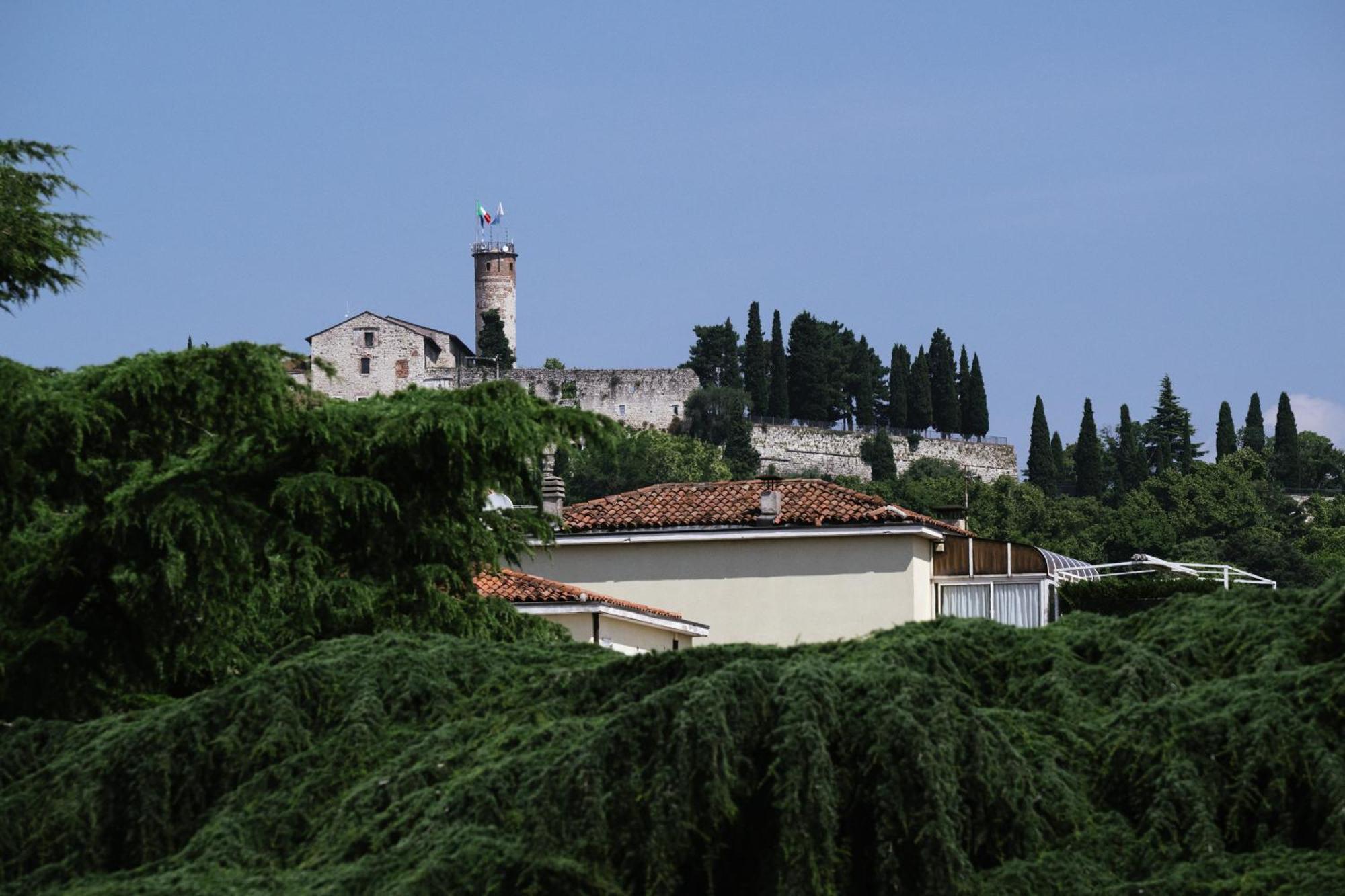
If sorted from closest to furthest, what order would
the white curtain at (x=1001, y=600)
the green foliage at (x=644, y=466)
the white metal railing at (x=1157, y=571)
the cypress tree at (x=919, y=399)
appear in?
the white metal railing at (x=1157, y=571), the white curtain at (x=1001, y=600), the green foliage at (x=644, y=466), the cypress tree at (x=919, y=399)

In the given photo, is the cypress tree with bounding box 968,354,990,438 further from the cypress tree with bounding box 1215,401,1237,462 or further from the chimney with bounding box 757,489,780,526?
the chimney with bounding box 757,489,780,526

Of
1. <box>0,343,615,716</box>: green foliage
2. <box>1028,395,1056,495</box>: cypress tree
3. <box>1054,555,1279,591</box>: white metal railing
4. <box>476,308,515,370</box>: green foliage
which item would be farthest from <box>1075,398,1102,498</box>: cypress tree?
<box>0,343,615,716</box>: green foliage

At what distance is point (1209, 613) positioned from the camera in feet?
25.8

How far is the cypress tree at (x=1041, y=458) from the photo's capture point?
108062mm

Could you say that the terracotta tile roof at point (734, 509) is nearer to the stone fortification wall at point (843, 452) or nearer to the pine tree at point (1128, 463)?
the stone fortification wall at point (843, 452)

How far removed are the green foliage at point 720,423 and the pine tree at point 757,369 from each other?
3.17 m

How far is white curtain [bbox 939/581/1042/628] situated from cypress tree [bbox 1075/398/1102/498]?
77126mm

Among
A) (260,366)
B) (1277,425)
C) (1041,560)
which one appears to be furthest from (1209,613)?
(1277,425)

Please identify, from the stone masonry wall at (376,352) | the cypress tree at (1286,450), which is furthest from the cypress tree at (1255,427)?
the stone masonry wall at (376,352)

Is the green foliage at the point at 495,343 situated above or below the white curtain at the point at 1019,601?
above

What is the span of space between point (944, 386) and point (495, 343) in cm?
2605

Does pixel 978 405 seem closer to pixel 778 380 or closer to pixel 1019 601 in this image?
pixel 778 380

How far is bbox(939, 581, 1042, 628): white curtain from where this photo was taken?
28891 mm

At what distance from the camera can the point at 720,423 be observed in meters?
99.9
